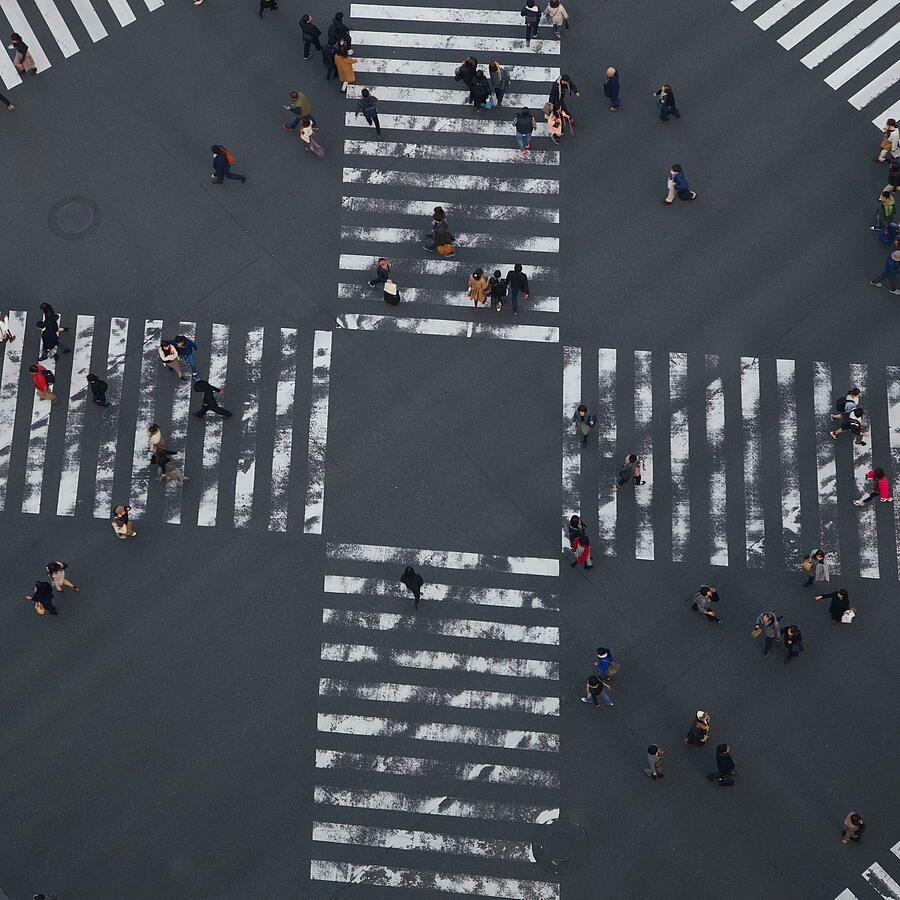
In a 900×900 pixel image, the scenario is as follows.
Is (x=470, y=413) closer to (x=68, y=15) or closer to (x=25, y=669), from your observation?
(x=25, y=669)

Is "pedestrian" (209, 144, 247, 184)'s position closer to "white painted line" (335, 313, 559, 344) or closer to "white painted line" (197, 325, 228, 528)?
"white painted line" (197, 325, 228, 528)

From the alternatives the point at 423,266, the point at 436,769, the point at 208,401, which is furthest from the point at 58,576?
the point at 423,266

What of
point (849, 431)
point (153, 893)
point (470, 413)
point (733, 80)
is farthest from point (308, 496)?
point (733, 80)

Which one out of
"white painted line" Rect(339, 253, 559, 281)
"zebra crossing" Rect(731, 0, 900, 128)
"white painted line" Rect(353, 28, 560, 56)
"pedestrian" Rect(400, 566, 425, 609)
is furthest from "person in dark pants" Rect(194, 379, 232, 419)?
"zebra crossing" Rect(731, 0, 900, 128)

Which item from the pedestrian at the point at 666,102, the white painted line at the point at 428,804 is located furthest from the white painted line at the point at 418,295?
the white painted line at the point at 428,804

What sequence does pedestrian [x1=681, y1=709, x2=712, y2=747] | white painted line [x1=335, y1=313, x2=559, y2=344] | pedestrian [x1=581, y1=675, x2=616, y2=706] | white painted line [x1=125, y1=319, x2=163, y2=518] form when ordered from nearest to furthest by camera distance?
pedestrian [x1=681, y1=709, x2=712, y2=747], pedestrian [x1=581, y1=675, x2=616, y2=706], white painted line [x1=125, y1=319, x2=163, y2=518], white painted line [x1=335, y1=313, x2=559, y2=344]

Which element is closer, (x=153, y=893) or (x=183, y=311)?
(x=153, y=893)

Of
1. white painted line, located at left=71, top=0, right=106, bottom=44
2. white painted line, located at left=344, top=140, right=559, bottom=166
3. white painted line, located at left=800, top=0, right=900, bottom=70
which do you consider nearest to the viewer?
white painted line, located at left=344, top=140, right=559, bottom=166
